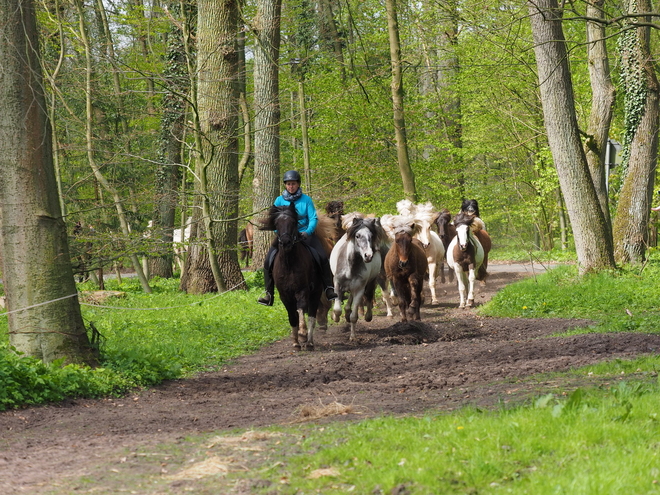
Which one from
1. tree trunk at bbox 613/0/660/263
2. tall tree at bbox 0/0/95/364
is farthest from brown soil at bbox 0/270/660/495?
tree trunk at bbox 613/0/660/263

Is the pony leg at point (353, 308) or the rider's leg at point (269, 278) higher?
the rider's leg at point (269, 278)

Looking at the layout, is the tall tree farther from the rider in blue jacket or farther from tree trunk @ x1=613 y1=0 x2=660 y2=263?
tree trunk @ x1=613 y1=0 x2=660 y2=263

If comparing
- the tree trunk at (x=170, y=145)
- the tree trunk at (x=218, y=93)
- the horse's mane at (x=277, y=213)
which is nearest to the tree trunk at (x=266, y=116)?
the tree trunk at (x=218, y=93)

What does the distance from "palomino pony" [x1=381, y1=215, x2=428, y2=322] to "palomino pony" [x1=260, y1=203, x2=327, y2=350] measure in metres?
2.63

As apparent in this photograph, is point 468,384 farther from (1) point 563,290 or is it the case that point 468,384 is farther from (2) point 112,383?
(1) point 563,290

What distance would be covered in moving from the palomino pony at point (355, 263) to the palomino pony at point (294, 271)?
955 mm

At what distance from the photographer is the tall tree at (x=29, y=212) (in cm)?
893

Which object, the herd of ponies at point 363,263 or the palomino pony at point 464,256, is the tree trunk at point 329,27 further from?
the palomino pony at point 464,256

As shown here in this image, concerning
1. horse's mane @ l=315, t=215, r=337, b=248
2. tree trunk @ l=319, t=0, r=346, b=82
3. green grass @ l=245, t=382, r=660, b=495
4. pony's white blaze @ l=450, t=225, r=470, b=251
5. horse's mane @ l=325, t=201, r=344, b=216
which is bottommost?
green grass @ l=245, t=382, r=660, b=495

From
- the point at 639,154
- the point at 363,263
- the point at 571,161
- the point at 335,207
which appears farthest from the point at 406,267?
the point at 639,154

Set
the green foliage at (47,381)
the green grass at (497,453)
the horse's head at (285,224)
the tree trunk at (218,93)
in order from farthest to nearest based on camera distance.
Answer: the tree trunk at (218,93) → the horse's head at (285,224) → the green foliage at (47,381) → the green grass at (497,453)

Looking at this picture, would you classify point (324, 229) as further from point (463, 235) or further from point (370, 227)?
point (463, 235)

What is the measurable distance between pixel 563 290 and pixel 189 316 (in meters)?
7.91

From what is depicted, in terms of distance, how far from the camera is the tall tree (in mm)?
8930
